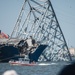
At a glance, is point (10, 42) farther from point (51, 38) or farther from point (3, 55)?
point (51, 38)

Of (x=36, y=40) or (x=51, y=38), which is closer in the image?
(x=36, y=40)

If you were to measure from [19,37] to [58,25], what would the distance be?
1276 centimetres

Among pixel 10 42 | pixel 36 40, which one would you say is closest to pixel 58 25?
pixel 36 40

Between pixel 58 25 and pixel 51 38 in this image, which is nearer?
pixel 58 25

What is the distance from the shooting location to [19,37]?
261 feet

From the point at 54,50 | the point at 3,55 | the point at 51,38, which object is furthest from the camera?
the point at 54,50

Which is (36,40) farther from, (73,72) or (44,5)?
(73,72)

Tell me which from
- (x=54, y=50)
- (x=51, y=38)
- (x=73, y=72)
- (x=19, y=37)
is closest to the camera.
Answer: (x=73, y=72)

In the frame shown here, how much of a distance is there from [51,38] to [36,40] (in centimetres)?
841

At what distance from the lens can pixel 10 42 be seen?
251ft

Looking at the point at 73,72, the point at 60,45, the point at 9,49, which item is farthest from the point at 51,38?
the point at 73,72

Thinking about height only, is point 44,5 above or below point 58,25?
Result: above

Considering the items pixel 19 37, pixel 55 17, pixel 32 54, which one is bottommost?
pixel 32 54

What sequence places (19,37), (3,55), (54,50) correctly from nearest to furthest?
(3,55) < (19,37) < (54,50)
